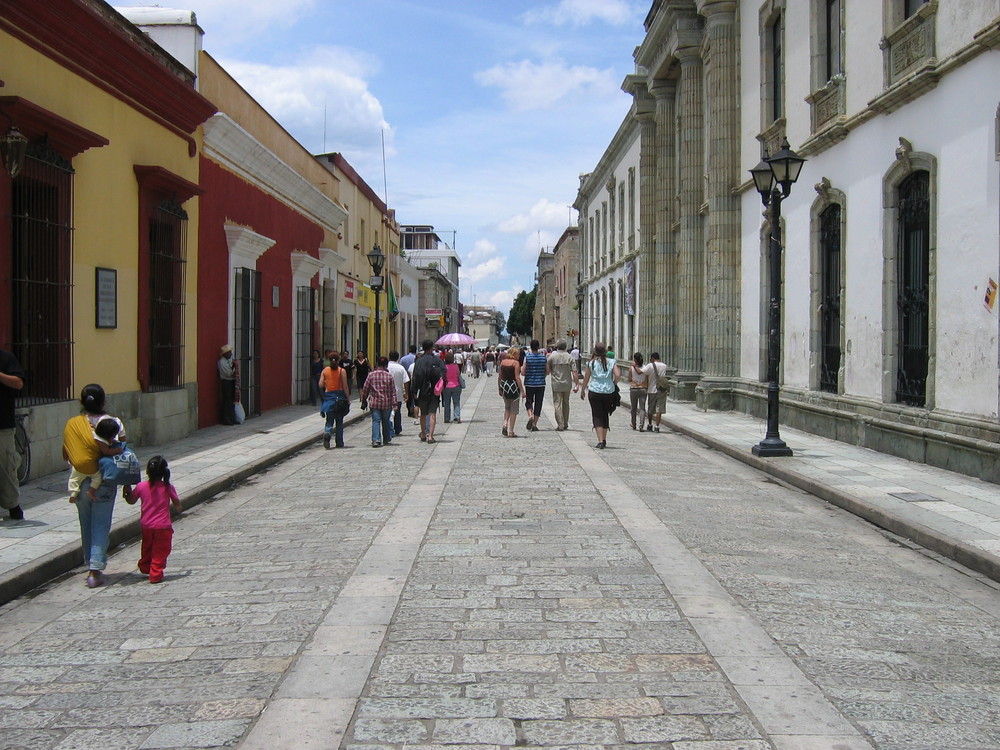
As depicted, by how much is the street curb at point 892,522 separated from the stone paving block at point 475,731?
4.55 m

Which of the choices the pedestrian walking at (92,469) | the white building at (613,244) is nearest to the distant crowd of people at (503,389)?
the pedestrian walking at (92,469)

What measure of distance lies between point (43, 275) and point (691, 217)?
58.6ft

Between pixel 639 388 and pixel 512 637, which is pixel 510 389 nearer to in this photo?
pixel 639 388

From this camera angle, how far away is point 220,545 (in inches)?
302

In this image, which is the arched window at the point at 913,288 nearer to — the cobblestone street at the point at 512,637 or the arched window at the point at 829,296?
the arched window at the point at 829,296

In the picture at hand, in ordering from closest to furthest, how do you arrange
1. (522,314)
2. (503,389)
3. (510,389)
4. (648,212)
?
(510,389)
(503,389)
(648,212)
(522,314)

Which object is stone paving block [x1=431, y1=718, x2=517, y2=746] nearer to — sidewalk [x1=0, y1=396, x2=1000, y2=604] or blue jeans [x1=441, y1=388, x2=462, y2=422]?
sidewalk [x1=0, y1=396, x2=1000, y2=604]

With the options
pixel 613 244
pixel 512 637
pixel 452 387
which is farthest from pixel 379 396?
pixel 613 244

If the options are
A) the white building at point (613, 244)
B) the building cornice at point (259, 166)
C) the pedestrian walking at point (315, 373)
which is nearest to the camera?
the building cornice at point (259, 166)

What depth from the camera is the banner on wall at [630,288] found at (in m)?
35.3

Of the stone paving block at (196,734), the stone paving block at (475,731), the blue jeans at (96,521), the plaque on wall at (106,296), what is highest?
the plaque on wall at (106,296)

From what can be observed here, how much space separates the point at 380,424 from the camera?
595 inches

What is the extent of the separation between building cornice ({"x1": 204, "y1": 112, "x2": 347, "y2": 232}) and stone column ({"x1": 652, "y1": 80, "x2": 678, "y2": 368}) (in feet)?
34.3

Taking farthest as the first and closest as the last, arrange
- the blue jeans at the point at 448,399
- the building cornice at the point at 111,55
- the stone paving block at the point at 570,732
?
the blue jeans at the point at 448,399
the building cornice at the point at 111,55
the stone paving block at the point at 570,732
